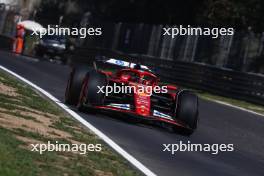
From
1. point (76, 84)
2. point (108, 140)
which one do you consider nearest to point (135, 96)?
point (76, 84)

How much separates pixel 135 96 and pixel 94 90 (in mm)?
702

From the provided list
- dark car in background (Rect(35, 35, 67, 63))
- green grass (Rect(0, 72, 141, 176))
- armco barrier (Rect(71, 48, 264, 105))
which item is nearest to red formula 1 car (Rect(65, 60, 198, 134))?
green grass (Rect(0, 72, 141, 176))

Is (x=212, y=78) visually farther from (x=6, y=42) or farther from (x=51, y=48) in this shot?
(x=6, y=42)

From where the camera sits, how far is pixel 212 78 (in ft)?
94.9

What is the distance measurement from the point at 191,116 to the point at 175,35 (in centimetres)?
2106

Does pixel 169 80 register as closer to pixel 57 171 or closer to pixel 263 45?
pixel 263 45

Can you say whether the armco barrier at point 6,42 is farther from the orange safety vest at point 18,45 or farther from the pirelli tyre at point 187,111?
the pirelli tyre at point 187,111

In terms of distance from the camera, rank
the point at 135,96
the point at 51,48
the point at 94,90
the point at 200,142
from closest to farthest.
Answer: the point at 200,142
the point at 94,90
the point at 135,96
the point at 51,48

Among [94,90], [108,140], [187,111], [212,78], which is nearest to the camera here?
[108,140]

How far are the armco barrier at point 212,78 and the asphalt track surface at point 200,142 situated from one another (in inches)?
273

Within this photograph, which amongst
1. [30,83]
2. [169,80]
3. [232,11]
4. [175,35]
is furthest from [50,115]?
[232,11]

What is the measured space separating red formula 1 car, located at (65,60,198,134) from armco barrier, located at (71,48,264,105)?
11640 millimetres

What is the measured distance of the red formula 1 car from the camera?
13.5 metres

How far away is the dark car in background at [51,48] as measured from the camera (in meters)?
43.8
